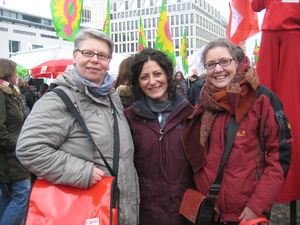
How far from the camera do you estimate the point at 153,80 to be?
2.27 metres

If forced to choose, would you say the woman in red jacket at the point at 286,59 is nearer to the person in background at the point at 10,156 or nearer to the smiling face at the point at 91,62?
the smiling face at the point at 91,62

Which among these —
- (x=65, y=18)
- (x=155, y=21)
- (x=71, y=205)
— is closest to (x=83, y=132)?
(x=71, y=205)

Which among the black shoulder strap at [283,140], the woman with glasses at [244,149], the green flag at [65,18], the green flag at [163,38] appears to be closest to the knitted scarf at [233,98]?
the woman with glasses at [244,149]

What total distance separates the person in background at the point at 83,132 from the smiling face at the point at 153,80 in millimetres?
285

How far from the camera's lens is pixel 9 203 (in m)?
3.63

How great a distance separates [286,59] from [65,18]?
16.8ft

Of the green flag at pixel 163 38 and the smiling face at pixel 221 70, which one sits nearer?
the smiling face at pixel 221 70

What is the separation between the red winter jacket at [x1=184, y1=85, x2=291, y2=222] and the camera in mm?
1788

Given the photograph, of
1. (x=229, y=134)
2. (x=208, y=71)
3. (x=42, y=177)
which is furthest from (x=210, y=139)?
(x=42, y=177)

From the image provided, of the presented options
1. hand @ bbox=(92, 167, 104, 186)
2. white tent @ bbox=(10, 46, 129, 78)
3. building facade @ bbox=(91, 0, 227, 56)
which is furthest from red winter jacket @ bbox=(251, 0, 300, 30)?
building facade @ bbox=(91, 0, 227, 56)

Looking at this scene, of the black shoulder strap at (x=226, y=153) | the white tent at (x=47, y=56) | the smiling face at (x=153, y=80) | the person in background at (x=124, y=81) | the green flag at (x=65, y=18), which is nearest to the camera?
the black shoulder strap at (x=226, y=153)

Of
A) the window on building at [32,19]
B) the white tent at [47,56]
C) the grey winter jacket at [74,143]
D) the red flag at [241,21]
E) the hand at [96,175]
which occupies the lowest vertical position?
the hand at [96,175]

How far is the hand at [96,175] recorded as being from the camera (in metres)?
1.74

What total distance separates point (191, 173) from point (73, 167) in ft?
2.92
